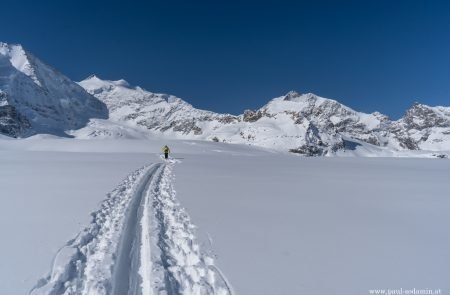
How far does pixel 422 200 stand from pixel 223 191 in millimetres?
7924

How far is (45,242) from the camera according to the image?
756cm

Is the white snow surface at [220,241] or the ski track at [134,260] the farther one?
the white snow surface at [220,241]

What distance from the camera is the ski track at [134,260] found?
5742 mm

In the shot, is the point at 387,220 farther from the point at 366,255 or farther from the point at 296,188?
the point at 296,188

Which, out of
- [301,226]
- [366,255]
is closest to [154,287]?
[366,255]

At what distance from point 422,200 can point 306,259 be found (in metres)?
9.55

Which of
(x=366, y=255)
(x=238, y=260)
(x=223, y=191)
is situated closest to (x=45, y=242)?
(x=238, y=260)

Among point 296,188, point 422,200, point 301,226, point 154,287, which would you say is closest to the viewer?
point 154,287

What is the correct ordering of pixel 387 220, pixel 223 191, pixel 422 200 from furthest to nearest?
pixel 223 191, pixel 422 200, pixel 387 220

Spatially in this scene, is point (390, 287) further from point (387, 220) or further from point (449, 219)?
point (449, 219)

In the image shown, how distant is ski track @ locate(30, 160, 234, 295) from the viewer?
5.74 m

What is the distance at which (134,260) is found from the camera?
22.2 ft

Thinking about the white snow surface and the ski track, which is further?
the white snow surface

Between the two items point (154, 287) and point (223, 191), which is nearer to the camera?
point (154, 287)
